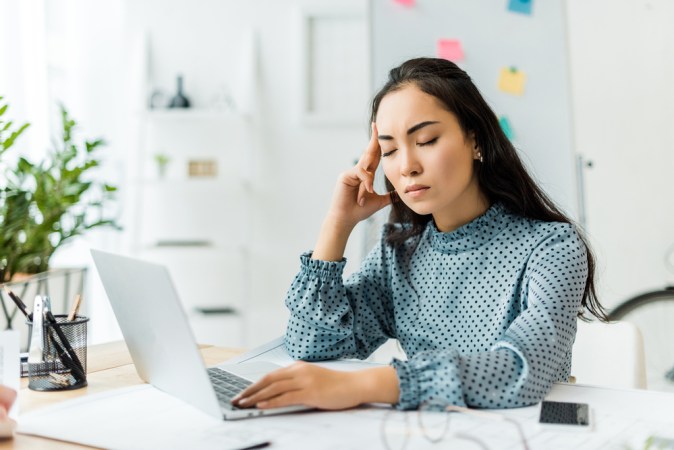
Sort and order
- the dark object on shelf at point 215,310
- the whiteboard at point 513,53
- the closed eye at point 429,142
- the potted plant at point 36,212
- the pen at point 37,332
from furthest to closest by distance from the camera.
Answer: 1. the dark object on shelf at point 215,310
2. the whiteboard at point 513,53
3. the potted plant at point 36,212
4. the closed eye at point 429,142
5. the pen at point 37,332

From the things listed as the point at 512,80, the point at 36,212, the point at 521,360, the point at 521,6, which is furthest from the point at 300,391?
the point at 521,6

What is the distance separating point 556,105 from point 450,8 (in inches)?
20.7

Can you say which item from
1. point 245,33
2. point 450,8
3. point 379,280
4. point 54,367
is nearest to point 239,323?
point 245,33

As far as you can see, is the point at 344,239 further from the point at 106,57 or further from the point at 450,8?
the point at 106,57

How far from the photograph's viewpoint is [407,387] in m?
0.91

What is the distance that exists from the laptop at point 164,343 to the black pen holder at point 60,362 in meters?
0.07

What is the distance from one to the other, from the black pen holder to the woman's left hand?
325 millimetres

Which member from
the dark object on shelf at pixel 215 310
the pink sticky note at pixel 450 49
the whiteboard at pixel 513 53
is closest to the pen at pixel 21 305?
the whiteboard at pixel 513 53

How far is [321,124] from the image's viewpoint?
348cm

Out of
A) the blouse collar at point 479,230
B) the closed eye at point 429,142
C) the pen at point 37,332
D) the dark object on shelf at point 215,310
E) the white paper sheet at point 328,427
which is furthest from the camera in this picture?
the dark object on shelf at point 215,310

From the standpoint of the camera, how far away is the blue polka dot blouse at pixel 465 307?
0.93m

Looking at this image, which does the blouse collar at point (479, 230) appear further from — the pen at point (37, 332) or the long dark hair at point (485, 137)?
the pen at point (37, 332)

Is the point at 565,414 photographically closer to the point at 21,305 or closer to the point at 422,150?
the point at 422,150

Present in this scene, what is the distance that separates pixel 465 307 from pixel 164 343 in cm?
54
